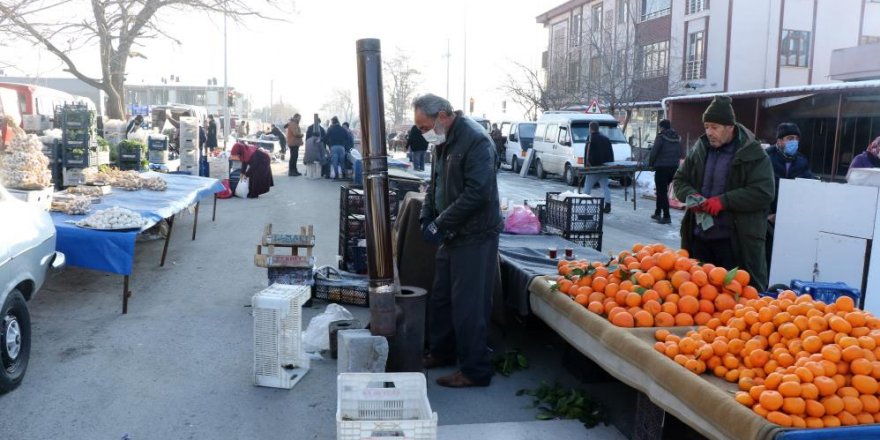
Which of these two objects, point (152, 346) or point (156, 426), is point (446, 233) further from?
point (152, 346)

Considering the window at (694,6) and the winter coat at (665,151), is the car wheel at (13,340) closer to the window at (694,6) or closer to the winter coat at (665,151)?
the winter coat at (665,151)

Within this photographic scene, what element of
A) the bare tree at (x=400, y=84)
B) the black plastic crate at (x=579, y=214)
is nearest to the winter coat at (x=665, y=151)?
the black plastic crate at (x=579, y=214)

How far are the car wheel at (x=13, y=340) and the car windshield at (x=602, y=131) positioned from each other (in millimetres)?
20004

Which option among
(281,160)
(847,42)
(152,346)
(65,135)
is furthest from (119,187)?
(847,42)

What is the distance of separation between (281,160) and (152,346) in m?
30.4

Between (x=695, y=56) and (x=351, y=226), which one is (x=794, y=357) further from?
(x=695, y=56)

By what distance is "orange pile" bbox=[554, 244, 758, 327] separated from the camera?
452 centimetres

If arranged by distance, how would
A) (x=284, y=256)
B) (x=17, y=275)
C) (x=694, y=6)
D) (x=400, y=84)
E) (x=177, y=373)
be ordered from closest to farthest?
(x=17, y=275) < (x=177, y=373) < (x=284, y=256) < (x=694, y=6) < (x=400, y=84)

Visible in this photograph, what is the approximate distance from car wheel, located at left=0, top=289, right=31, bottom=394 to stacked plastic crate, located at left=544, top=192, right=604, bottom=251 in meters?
5.27

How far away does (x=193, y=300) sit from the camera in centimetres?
783

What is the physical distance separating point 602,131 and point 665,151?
30.4ft

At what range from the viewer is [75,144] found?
1120 centimetres

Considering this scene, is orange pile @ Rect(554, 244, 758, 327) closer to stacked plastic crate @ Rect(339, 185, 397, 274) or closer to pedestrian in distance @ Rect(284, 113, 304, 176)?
stacked plastic crate @ Rect(339, 185, 397, 274)

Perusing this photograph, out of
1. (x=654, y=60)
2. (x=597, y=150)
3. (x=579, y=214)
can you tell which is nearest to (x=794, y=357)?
(x=579, y=214)
